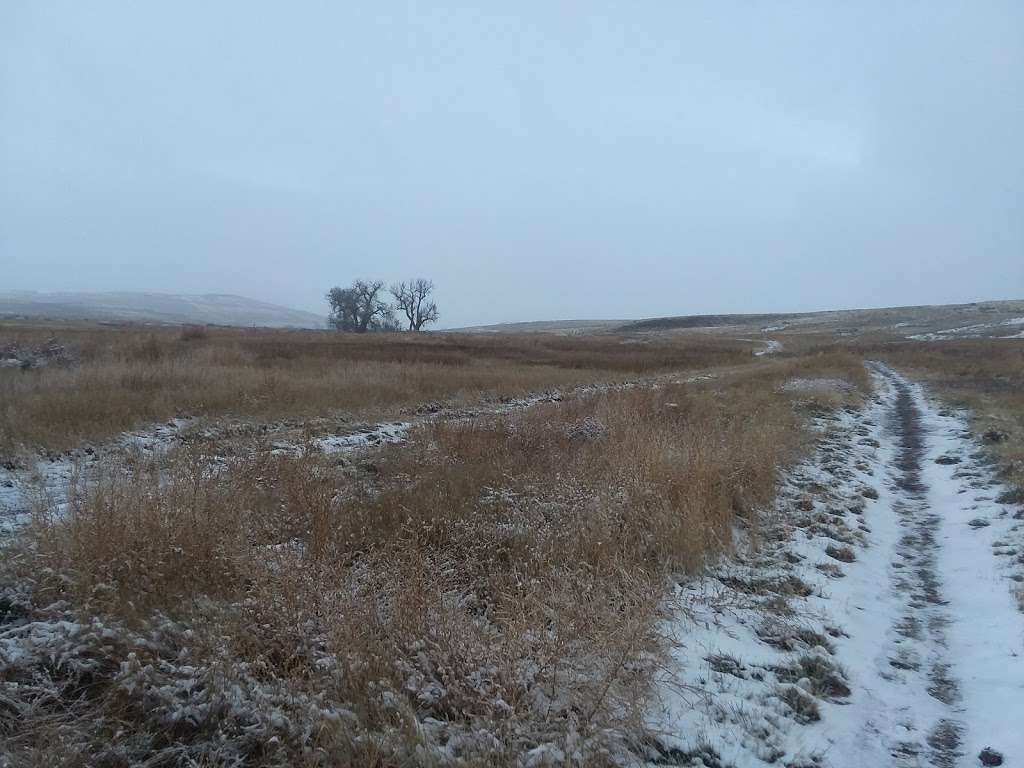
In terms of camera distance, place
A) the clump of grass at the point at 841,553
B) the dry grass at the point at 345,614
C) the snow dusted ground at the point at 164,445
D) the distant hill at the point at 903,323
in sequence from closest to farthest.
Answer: the dry grass at the point at 345,614
the snow dusted ground at the point at 164,445
the clump of grass at the point at 841,553
the distant hill at the point at 903,323

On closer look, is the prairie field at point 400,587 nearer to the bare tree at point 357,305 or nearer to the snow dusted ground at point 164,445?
the snow dusted ground at point 164,445

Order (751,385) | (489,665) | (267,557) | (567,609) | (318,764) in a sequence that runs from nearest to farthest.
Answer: (318,764) → (489,665) → (567,609) → (267,557) → (751,385)

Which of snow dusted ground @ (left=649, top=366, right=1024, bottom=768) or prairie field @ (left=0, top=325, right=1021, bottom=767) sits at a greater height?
prairie field @ (left=0, top=325, right=1021, bottom=767)

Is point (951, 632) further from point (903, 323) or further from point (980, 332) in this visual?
point (903, 323)

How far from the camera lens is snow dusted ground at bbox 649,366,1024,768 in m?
3.40

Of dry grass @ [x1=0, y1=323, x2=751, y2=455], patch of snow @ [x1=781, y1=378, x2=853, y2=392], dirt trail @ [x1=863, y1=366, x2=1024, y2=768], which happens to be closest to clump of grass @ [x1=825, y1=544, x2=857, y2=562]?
dirt trail @ [x1=863, y1=366, x2=1024, y2=768]

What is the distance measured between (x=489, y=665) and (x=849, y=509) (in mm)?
6216

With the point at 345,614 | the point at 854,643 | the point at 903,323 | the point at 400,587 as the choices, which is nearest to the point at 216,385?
the point at 400,587

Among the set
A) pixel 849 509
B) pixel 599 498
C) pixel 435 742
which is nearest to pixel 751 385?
pixel 849 509

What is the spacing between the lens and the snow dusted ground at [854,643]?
11.2 feet

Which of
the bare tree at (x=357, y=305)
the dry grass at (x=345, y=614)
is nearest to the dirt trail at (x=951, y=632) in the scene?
the dry grass at (x=345, y=614)

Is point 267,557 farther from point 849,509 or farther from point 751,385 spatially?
point 751,385

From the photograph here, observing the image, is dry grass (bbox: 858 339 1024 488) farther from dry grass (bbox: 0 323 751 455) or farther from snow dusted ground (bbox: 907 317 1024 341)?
snow dusted ground (bbox: 907 317 1024 341)

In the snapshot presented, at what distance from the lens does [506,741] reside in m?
2.97
